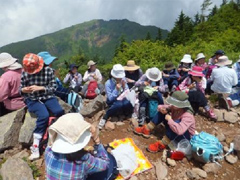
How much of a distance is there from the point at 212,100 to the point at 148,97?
9.59 feet

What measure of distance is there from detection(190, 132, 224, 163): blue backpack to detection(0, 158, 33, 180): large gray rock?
309 centimetres

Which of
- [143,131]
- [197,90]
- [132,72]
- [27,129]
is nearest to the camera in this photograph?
[27,129]

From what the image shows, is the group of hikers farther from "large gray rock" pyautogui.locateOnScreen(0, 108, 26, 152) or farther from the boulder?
the boulder

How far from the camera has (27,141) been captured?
406cm

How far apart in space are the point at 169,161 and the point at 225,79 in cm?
354

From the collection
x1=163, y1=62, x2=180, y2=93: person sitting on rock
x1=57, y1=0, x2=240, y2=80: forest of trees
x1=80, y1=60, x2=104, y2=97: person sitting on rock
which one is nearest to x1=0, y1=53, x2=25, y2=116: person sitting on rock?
x1=80, y1=60, x2=104, y2=97: person sitting on rock

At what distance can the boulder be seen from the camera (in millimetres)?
3503

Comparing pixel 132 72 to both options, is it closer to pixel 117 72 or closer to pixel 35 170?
pixel 117 72

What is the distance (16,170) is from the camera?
10.9 feet

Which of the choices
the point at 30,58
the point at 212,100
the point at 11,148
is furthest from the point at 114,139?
the point at 212,100

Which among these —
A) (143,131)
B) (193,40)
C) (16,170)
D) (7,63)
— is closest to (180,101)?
(143,131)

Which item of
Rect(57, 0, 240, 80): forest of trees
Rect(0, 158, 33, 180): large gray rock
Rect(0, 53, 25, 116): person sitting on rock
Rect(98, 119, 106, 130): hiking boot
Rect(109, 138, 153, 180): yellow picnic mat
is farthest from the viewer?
Rect(57, 0, 240, 80): forest of trees

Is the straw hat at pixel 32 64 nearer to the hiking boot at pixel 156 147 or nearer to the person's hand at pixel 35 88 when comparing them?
the person's hand at pixel 35 88

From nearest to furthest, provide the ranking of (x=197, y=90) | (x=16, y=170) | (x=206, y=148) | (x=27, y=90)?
(x=16, y=170) < (x=206, y=148) < (x=27, y=90) < (x=197, y=90)
